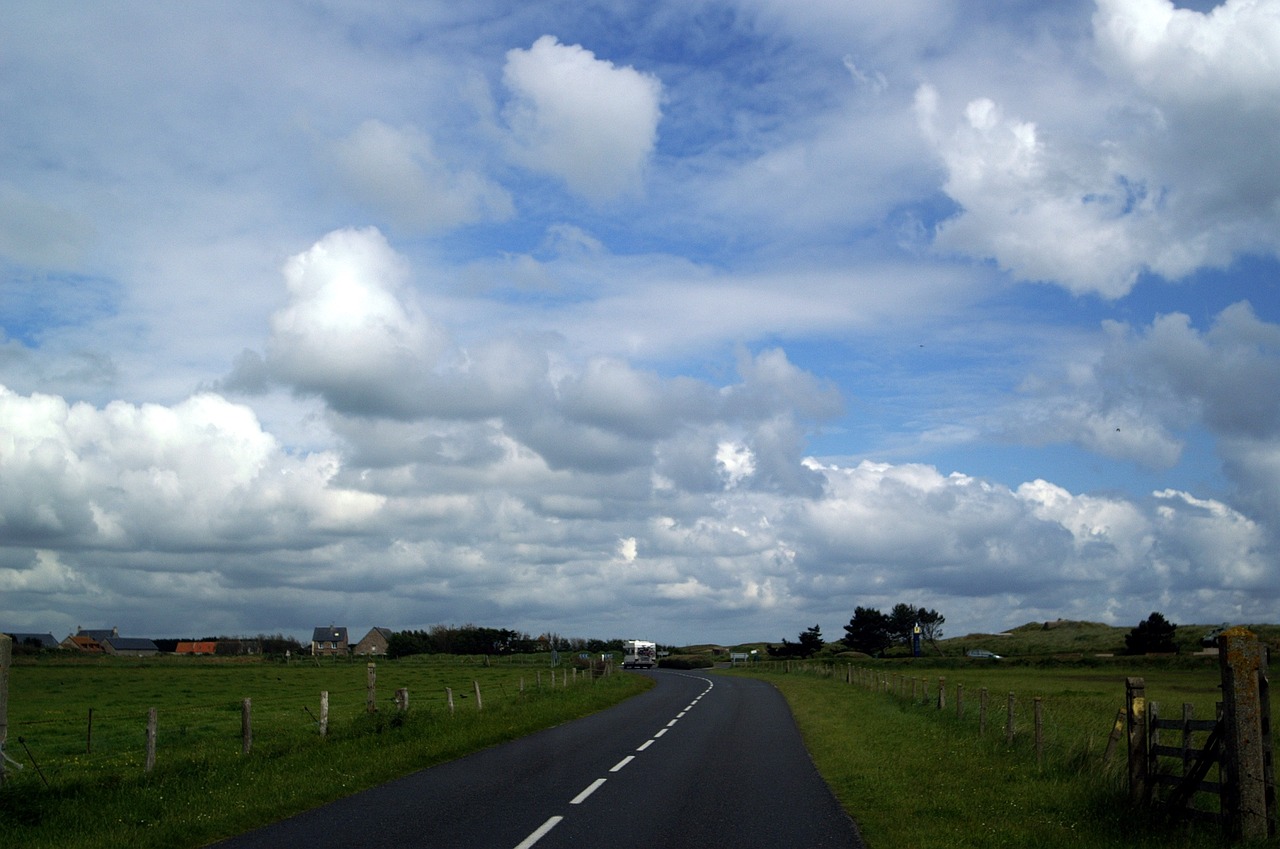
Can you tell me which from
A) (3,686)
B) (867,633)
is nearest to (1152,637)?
(867,633)

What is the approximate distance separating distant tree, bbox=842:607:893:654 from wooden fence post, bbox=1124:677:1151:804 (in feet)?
446

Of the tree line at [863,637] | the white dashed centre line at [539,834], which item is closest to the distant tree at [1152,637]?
the tree line at [863,637]

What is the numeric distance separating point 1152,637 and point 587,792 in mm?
99891

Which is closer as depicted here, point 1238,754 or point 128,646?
point 1238,754

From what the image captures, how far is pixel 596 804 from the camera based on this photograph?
1378 centimetres

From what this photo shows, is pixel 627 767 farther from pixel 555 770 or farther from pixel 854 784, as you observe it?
pixel 854 784

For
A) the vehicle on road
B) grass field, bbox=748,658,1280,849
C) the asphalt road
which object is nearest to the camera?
the asphalt road

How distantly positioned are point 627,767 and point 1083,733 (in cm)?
886

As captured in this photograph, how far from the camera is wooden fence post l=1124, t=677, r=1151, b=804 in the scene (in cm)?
1309

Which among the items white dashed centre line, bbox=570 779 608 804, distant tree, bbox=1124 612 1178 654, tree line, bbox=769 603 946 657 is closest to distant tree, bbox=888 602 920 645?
tree line, bbox=769 603 946 657

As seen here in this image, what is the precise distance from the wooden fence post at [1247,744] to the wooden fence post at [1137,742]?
1.71 meters

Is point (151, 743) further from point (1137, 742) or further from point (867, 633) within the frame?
point (867, 633)

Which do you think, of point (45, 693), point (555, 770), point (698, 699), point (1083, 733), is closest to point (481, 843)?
point (555, 770)

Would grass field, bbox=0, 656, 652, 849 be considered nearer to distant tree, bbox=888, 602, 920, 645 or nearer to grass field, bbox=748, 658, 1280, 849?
grass field, bbox=748, 658, 1280, 849
